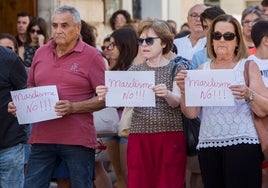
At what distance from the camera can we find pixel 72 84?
22.7ft

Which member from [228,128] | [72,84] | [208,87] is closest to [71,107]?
[72,84]

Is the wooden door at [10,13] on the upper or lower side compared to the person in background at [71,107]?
upper

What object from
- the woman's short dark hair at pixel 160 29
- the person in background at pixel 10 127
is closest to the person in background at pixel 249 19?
the woman's short dark hair at pixel 160 29

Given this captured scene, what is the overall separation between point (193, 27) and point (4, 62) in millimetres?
2726

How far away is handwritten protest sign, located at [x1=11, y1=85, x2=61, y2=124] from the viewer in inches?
271

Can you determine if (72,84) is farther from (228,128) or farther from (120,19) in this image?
(120,19)

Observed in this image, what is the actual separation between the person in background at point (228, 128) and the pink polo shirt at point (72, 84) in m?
0.74

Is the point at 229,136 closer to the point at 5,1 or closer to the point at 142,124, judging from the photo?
the point at 142,124

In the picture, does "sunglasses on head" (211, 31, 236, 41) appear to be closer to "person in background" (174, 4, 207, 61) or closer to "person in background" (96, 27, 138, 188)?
"person in background" (96, 27, 138, 188)

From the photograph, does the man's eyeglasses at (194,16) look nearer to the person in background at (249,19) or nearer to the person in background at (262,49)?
the person in background at (249,19)

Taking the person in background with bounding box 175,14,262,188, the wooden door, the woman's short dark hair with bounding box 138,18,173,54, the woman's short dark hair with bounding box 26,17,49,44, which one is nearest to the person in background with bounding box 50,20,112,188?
the woman's short dark hair with bounding box 138,18,173,54

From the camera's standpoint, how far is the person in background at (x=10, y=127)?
7419 millimetres

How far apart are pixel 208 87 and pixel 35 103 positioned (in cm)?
138

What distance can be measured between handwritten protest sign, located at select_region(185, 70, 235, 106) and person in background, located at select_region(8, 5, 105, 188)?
0.75 meters
